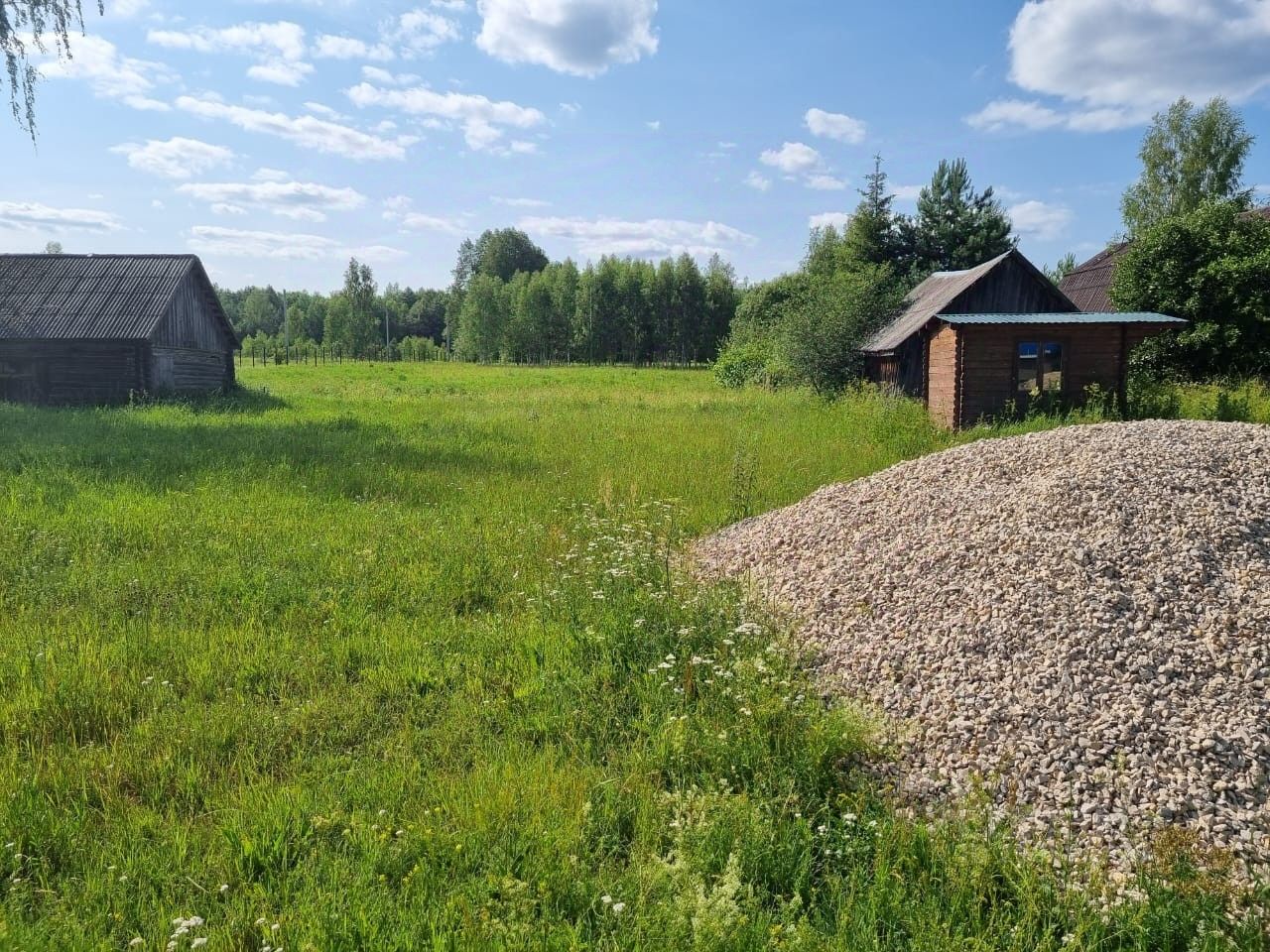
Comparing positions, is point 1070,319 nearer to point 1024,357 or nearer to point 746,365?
point 1024,357

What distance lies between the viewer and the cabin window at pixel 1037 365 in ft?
58.7

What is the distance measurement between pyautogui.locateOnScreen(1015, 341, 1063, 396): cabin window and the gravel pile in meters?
10.4

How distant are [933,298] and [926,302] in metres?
0.28

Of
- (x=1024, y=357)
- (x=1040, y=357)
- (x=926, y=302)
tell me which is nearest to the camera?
(x=1024, y=357)

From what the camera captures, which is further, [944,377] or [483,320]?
[483,320]

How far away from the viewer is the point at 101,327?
76.0 feet

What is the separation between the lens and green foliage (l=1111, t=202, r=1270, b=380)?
65.5ft

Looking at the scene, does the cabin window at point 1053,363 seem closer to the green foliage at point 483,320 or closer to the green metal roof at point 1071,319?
the green metal roof at point 1071,319

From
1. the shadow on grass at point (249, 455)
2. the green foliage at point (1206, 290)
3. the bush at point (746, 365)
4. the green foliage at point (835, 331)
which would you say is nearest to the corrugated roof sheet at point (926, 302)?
the green foliage at point (835, 331)

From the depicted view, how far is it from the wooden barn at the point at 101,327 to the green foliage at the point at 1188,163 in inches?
1549

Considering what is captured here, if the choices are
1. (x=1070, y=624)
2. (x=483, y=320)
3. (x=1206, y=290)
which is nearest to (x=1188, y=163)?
(x=1206, y=290)

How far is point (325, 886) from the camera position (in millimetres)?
3369

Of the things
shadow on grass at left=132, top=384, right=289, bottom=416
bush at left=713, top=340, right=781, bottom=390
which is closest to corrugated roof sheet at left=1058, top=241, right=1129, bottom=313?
bush at left=713, top=340, right=781, bottom=390

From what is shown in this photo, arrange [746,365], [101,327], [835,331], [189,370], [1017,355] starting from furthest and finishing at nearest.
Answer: [746,365], [835,331], [189,370], [101,327], [1017,355]
